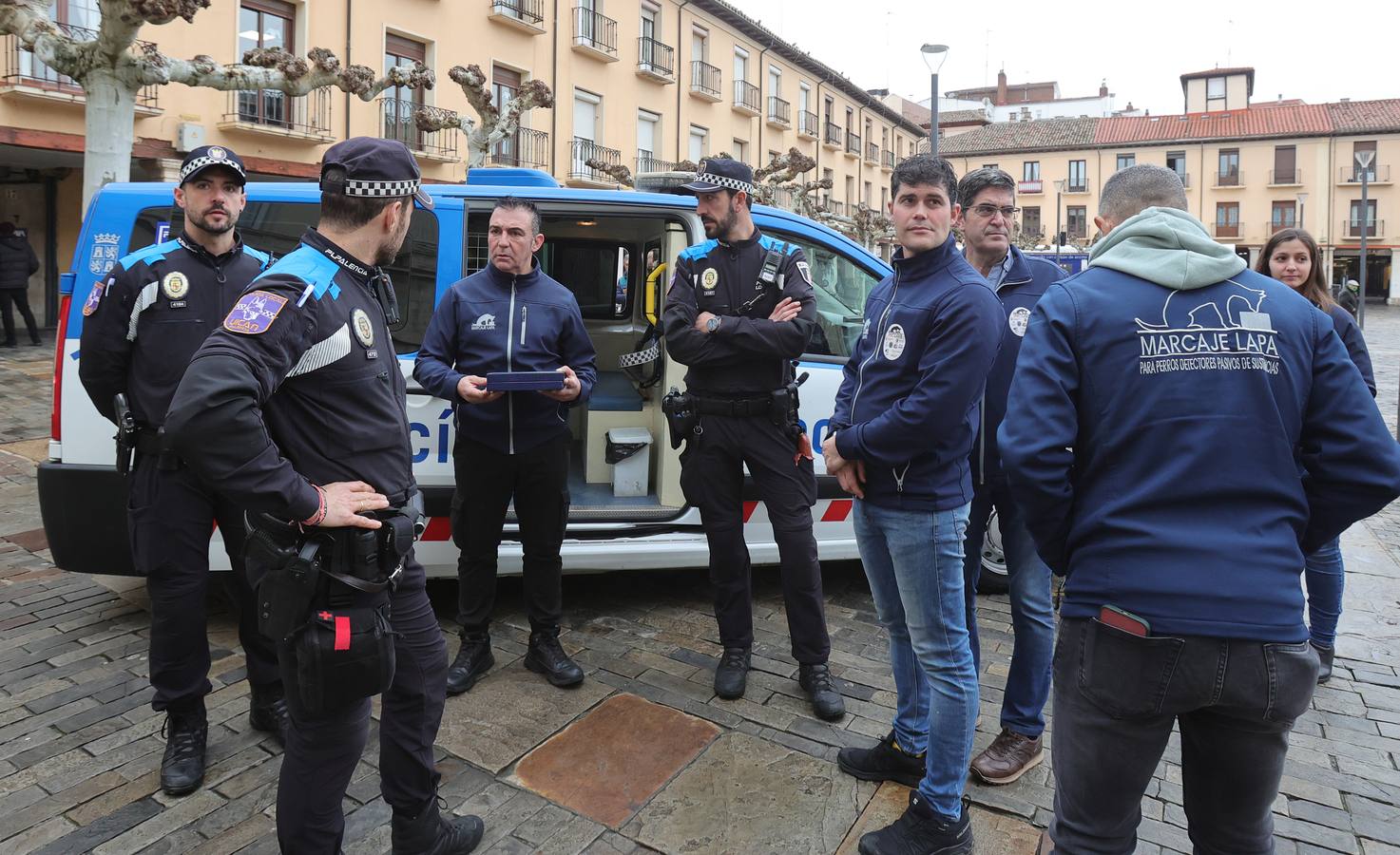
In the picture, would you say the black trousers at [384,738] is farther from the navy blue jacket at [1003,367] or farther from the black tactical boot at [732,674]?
the navy blue jacket at [1003,367]

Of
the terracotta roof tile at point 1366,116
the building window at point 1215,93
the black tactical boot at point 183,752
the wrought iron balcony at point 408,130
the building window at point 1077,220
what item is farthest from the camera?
the building window at point 1215,93

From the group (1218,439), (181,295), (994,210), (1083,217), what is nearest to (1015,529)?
(994,210)

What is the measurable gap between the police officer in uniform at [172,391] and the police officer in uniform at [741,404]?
5.30ft

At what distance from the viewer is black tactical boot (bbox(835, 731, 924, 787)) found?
2.92m

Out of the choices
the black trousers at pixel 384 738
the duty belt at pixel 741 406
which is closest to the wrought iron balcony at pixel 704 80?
the duty belt at pixel 741 406

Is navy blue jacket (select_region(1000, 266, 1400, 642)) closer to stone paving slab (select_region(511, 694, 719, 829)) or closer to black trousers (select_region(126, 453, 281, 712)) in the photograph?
stone paving slab (select_region(511, 694, 719, 829))

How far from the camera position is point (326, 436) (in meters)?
2.13

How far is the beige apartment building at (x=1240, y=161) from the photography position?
48.4 metres

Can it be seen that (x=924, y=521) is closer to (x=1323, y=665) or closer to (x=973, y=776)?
(x=973, y=776)

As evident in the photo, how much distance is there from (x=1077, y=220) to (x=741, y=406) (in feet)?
187

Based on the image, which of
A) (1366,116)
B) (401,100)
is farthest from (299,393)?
(1366,116)

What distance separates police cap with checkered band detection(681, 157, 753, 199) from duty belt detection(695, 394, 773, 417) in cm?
82

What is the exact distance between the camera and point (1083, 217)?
54.2 meters

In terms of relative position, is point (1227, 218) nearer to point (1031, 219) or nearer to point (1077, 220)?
point (1077, 220)
